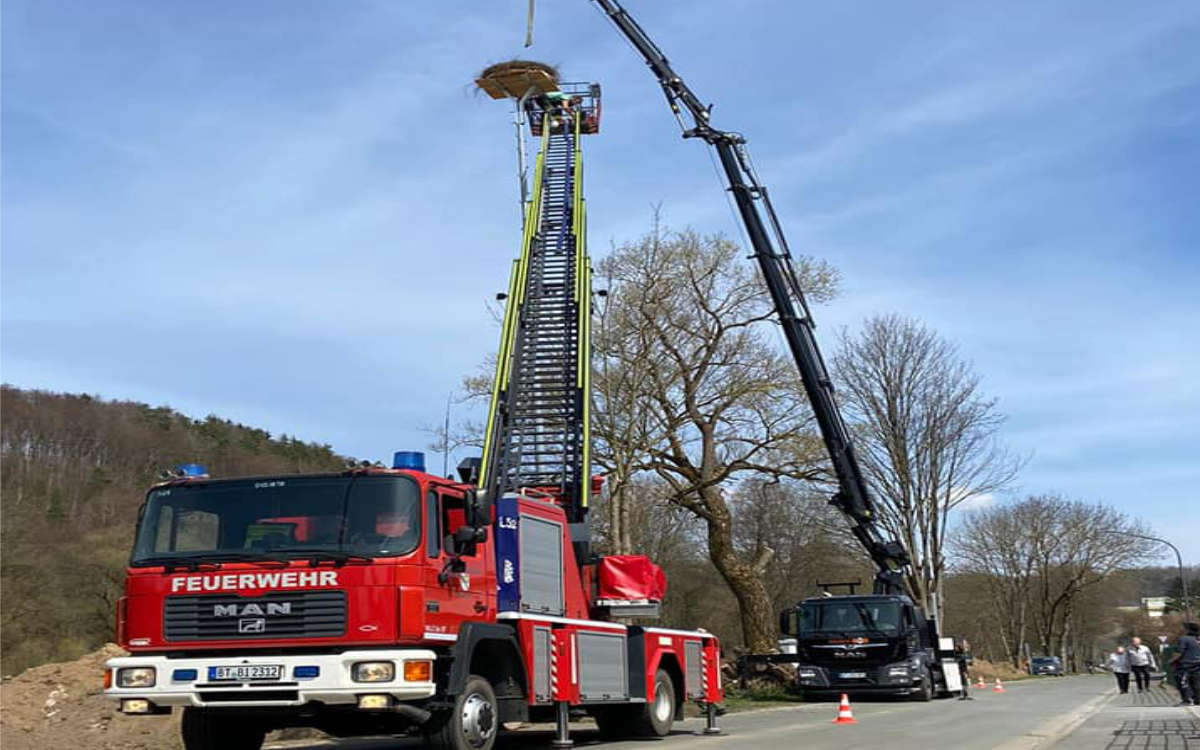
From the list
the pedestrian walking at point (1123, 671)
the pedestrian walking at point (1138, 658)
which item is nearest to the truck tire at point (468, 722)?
the pedestrian walking at point (1138, 658)

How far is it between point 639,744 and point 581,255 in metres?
8.12

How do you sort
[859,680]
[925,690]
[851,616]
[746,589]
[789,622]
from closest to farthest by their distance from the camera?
1. [859,680]
2. [925,690]
3. [851,616]
4. [789,622]
5. [746,589]

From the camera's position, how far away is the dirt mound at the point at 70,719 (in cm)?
1338

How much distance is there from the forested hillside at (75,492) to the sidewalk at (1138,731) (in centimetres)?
1296

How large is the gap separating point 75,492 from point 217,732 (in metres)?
37.5

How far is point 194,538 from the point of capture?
1035 cm

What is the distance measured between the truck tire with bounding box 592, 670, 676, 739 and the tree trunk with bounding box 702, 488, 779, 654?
16362 millimetres

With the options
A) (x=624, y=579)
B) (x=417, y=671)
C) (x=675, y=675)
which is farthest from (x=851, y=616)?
(x=417, y=671)

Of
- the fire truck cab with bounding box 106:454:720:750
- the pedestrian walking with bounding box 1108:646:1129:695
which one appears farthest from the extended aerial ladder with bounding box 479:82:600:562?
the pedestrian walking with bounding box 1108:646:1129:695

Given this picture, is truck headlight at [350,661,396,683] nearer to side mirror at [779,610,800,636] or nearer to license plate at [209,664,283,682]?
license plate at [209,664,283,682]

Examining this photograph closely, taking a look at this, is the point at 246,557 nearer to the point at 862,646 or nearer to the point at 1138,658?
the point at 862,646

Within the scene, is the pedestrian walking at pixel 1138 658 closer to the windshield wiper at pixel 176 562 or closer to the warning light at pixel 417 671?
the warning light at pixel 417 671

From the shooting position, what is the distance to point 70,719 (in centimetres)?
1416

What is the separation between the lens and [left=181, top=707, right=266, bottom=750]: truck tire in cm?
1076
